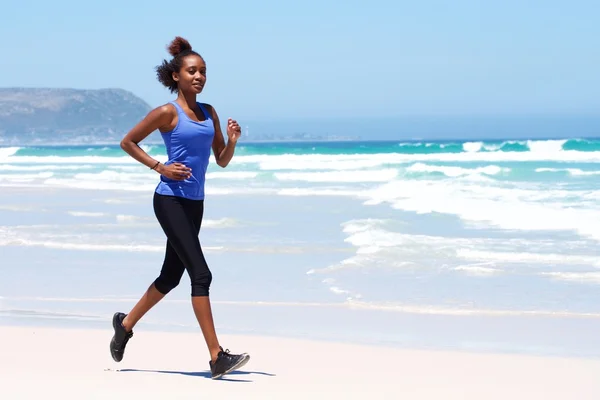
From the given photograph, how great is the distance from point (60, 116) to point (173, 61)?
491 ft

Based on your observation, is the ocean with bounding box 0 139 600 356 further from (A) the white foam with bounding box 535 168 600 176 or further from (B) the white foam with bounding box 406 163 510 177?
(B) the white foam with bounding box 406 163 510 177

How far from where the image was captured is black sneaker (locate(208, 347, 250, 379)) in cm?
468

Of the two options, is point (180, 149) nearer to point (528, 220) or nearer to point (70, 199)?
point (528, 220)

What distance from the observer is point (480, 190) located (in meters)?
20.8

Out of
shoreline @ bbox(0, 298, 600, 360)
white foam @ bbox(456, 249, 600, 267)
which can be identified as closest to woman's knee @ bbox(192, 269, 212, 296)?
shoreline @ bbox(0, 298, 600, 360)

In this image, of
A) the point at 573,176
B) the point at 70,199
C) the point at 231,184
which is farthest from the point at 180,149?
the point at 573,176

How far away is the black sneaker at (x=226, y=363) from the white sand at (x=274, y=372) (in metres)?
0.06

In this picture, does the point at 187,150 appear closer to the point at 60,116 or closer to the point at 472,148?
the point at 472,148

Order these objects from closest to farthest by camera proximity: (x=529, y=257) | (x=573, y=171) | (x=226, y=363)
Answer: (x=226, y=363)
(x=529, y=257)
(x=573, y=171)

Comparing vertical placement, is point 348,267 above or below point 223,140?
below

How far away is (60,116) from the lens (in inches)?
5891

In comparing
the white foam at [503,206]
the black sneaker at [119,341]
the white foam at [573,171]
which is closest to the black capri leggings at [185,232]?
the black sneaker at [119,341]

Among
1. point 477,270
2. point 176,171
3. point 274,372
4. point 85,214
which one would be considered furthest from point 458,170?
point 176,171

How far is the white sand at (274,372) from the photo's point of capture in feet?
14.9
